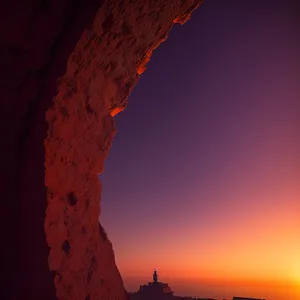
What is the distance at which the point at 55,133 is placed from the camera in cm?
474

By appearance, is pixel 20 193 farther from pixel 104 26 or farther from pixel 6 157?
Answer: pixel 104 26

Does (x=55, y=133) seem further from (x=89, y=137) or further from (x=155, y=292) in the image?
(x=155, y=292)

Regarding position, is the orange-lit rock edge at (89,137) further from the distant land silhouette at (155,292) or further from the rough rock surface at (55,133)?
the distant land silhouette at (155,292)

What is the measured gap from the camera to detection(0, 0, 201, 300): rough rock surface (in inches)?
171

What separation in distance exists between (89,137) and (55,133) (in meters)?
0.91

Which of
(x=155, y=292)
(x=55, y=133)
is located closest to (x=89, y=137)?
(x=55, y=133)

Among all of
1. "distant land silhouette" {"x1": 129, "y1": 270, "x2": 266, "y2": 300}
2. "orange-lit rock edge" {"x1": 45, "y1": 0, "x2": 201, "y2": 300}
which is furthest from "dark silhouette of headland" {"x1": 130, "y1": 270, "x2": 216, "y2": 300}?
"orange-lit rock edge" {"x1": 45, "y1": 0, "x2": 201, "y2": 300}

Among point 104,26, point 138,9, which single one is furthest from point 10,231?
point 138,9

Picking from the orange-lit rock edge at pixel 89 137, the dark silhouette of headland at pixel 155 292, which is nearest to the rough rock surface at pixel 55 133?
the orange-lit rock edge at pixel 89 137

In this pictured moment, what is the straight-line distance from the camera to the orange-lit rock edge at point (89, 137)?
4617mm

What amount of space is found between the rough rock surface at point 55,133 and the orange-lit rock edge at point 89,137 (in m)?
0.02

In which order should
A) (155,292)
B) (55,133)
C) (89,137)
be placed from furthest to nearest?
(155,292) < (89,137) < (55,133)

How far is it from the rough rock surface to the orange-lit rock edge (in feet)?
0.06

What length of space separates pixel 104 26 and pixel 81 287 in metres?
4.44
